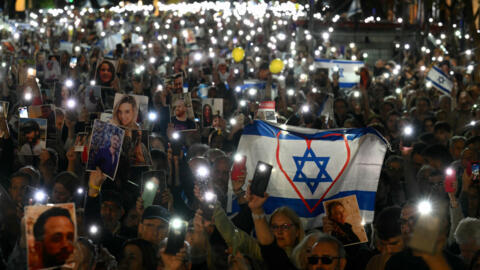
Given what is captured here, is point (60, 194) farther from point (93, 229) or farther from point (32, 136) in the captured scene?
point (32, 136)

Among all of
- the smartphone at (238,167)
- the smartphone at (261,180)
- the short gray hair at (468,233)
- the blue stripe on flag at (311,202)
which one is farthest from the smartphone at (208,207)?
the short gray hair at (468,233)

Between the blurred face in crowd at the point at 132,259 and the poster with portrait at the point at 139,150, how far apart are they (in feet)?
7.37

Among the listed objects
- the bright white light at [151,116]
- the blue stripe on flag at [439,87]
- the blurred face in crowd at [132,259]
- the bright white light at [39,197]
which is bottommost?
the blurred face in crowd at [132,259]

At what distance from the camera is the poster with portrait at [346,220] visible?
5029mm

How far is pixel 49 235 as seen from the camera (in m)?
4.16

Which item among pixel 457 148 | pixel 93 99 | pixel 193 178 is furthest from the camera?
pixel 93 99

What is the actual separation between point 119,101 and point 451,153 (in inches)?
135

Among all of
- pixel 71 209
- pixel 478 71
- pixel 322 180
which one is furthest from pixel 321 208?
pixel 478 71

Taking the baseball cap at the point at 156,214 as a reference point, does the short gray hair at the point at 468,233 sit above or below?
below

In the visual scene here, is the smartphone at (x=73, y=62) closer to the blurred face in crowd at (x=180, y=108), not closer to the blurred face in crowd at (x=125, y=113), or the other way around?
the blurred face in crowd at (x=180, y=108)

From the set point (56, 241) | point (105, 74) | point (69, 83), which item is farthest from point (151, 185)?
point (69, 83)

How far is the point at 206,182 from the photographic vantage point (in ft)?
18.7

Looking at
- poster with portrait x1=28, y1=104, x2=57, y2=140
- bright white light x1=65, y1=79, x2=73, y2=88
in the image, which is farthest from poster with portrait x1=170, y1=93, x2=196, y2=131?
bright white light x1=65, y1=79, x2=73, y2=88

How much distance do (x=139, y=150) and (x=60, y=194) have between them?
118 centimetres
